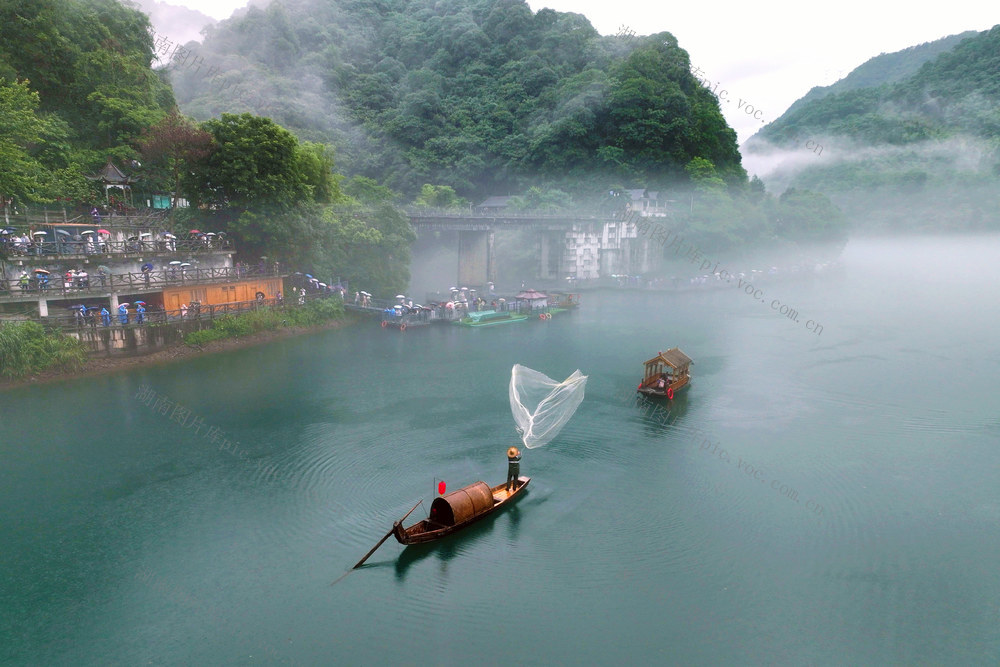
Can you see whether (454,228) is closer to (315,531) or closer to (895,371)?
(895,371)

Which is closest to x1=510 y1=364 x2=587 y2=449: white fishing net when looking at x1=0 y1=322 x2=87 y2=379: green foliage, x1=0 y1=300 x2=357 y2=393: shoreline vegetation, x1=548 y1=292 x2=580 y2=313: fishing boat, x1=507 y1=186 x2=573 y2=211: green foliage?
x1=0 y1=300 x2=357 y2=393: shoreline vegetation

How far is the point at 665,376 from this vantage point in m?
31.5

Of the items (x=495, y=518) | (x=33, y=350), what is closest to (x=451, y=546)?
(x=495, y=518)

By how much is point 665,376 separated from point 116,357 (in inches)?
1187

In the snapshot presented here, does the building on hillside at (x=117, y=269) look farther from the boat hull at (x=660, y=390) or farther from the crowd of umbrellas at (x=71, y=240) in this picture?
the boat hull at (x=660, y=390)

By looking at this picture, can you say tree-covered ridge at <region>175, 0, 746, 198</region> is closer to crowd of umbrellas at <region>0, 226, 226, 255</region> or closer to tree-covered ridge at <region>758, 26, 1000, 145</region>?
crowd of umbrellas at <region>0, 226, 226, 255</region>

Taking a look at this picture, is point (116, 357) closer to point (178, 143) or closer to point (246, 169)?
point (246, 169)

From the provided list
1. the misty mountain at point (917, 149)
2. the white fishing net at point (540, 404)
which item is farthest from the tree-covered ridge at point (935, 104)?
the white fishing net at point (540, 404)

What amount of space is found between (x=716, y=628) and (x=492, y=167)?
91461 mm

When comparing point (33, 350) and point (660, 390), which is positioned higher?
point (33, 350)

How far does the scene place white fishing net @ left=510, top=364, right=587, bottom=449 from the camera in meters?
22.7

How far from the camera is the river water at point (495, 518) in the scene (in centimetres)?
1421

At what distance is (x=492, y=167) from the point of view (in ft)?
325

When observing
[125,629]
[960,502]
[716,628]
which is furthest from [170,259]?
[960,502]
